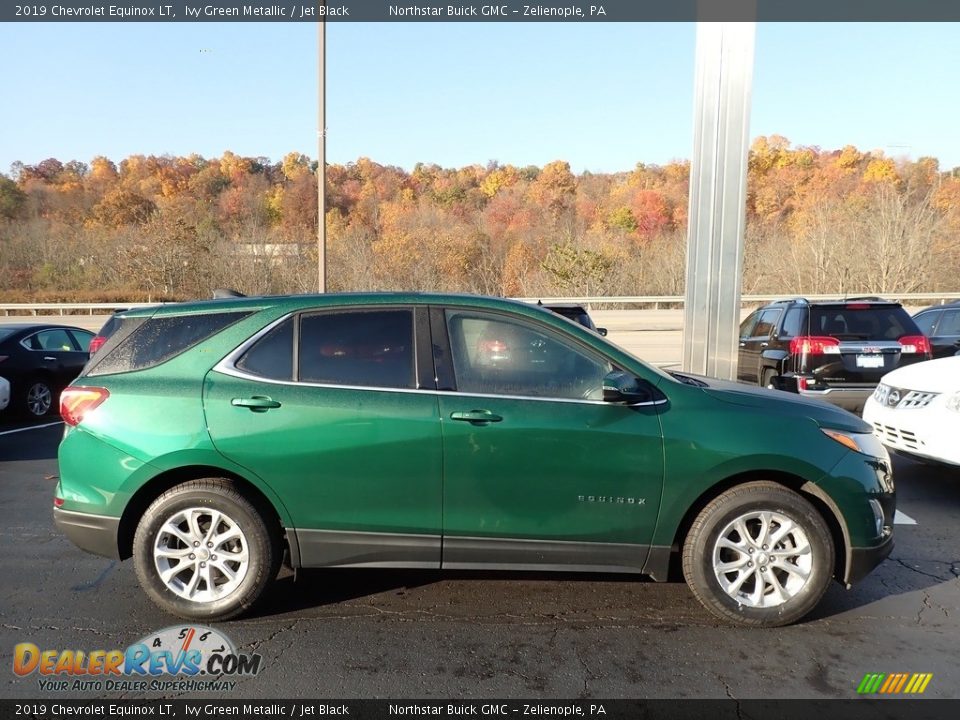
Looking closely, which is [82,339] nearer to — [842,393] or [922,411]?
[842,393]

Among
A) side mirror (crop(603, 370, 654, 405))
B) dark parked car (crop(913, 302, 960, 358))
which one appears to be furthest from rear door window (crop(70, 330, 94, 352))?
dark parked car (crop(913, 302, 960, 358))

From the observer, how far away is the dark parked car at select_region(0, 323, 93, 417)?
9.93 meters

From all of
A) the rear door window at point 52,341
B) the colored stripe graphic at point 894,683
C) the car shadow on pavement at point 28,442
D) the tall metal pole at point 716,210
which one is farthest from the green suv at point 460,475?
the rear door window at point 52,341

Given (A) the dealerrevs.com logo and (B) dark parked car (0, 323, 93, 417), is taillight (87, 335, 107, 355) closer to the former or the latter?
(B) dark parked car (0, 323, 93, 417)

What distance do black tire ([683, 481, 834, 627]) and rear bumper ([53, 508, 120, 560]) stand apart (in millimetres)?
3120

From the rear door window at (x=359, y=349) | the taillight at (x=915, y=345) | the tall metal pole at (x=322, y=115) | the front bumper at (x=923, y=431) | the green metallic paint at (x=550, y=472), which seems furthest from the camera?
the tall metal pole at (x=322, y=115)

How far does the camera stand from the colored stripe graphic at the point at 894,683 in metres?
3.13

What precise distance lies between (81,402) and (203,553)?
1086mm

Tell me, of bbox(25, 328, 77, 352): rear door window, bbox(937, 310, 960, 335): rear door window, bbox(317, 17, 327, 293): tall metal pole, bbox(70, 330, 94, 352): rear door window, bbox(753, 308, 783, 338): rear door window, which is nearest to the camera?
bbox(753, 308, 783, 338): rear door window

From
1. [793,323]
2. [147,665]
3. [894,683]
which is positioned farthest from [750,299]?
[147,665]

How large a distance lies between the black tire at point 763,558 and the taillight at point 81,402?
10.9ft

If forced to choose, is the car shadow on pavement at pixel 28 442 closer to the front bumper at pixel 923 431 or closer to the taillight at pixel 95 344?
the taillight at pixel 95 344

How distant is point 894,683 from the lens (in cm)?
320

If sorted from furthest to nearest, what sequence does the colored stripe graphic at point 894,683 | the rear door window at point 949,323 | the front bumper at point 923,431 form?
the rear door window at point 949,323
the front bumper at point 923,431
the colored stripe graphic at point 894,683
